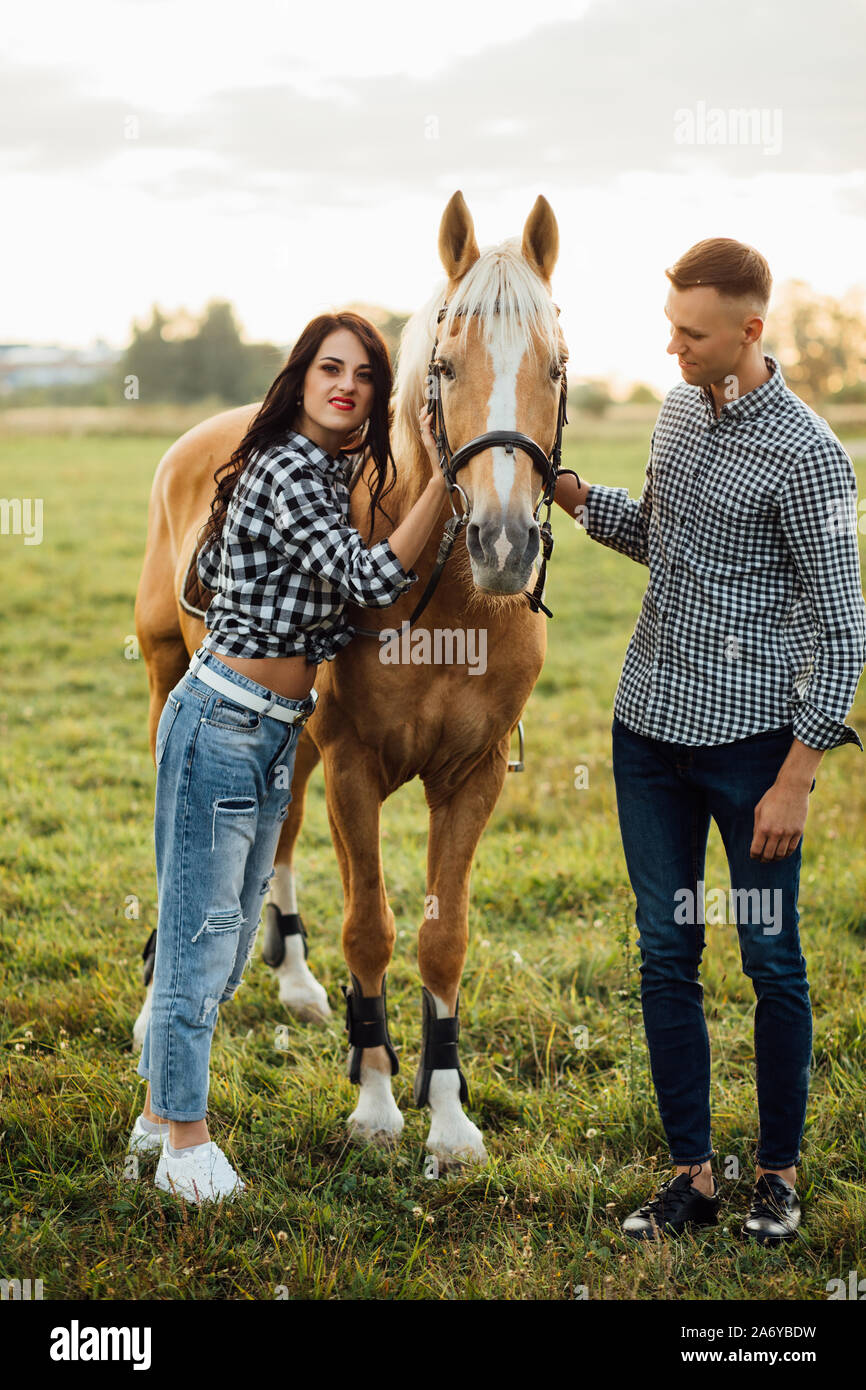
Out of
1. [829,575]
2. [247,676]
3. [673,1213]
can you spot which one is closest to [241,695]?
[247,676]

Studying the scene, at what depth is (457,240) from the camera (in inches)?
114

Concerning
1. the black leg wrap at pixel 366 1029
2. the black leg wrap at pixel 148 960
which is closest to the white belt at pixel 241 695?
the black leg wrap at pixel 366 1029

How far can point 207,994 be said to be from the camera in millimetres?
2918

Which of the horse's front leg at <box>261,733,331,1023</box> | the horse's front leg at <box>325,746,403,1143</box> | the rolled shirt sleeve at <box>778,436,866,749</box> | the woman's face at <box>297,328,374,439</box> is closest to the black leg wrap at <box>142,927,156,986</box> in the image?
the horse's front leg at <box>261,733,331,1023</box>

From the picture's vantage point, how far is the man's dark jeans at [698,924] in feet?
9.11

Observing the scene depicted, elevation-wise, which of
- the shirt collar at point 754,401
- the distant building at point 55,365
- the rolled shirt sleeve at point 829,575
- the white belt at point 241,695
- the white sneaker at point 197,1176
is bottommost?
the white sneaker at point 197,1176

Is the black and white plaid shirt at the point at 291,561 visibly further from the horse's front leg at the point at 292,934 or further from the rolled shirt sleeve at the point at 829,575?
the horse's front leg at the point at 292,934

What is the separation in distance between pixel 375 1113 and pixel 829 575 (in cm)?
209

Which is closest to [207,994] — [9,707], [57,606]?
[9,707]

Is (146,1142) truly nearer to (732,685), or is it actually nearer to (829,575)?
(732,685)

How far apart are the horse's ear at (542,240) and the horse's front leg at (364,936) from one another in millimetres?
1487

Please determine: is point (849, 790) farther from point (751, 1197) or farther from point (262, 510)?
point (262, 510)

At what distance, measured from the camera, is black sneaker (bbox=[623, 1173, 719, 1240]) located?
2855mm

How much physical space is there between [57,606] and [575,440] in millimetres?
16726
